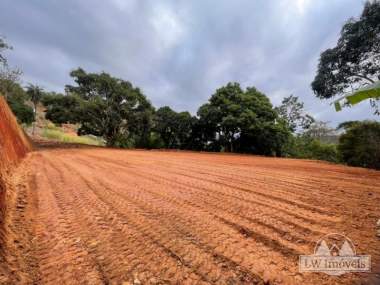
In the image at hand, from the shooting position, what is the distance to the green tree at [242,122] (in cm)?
1781

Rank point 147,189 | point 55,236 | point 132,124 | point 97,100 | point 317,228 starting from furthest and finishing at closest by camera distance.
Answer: point 132,124
point 97,100
point 147,189
point 317,228
point 55,236

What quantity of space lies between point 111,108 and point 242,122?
11.6 meters

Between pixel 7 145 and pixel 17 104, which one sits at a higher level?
pixel 17 104

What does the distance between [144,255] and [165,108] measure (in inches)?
787

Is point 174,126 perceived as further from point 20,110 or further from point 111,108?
point 20,110

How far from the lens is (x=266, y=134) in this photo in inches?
711

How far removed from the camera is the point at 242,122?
17438 millimetres

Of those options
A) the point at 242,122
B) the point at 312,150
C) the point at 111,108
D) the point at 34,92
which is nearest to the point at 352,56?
the point at 242,122

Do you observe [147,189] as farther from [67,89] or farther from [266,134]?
[67,89]

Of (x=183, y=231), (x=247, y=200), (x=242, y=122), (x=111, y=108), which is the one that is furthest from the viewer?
(x=111, y=108)

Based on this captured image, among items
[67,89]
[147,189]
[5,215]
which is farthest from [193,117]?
[5,215]

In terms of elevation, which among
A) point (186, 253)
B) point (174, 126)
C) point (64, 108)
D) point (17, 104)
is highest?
point (17, 104)

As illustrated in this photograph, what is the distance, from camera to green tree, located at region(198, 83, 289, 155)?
1781 centimetres

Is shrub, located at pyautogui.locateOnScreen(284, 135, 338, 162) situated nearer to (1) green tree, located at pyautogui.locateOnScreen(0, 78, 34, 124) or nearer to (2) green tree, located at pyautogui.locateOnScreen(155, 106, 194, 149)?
(2) green tree, located at pyautogui.locateOnScreen(155, 106, 194, 149)
